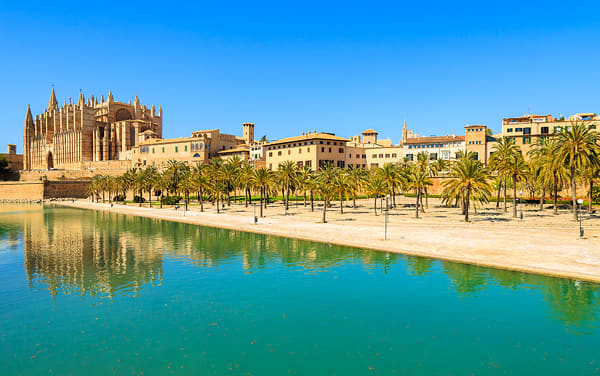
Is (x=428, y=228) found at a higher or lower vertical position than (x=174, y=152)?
lower

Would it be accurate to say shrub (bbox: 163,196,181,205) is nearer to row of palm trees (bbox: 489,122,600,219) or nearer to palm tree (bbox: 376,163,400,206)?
palm tree (bbox: 376,163,400,206)

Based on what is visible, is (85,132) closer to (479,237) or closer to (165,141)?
(165,141)

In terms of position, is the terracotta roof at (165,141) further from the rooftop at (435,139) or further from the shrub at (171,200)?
the rooftop at (435,139)

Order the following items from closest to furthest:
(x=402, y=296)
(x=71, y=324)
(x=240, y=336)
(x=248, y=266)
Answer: (x=240, y=336) < (x=71, y=324) < (x=402, y=296) < (x=248, y=266)

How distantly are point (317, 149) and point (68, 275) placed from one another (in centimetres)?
7732

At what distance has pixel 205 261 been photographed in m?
28.7

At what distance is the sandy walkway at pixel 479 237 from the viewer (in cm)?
2392

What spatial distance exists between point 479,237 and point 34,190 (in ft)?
399

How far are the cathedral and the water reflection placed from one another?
100 m

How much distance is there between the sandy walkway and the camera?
23922 millimetres

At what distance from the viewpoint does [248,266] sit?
26984 mm

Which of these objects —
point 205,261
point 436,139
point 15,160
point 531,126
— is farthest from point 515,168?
point 15,160

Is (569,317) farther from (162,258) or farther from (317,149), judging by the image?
(317,149)

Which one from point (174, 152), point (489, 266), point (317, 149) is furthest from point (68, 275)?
point (174, 152)
